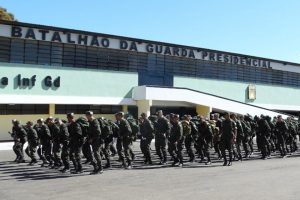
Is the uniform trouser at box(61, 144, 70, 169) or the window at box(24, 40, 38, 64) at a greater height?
the window at box(24, 40, 38, 64)

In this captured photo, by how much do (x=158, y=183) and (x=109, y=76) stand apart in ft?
69.4

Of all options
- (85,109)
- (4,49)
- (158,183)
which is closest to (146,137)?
(158,183)

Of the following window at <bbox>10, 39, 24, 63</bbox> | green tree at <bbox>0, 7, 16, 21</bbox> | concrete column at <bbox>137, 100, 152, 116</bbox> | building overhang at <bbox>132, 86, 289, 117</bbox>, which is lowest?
concrete column at <bbox>137, 100, 152, 116</bbox>

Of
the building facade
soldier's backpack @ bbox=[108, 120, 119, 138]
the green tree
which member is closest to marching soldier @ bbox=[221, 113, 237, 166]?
soldier's backpack @ bbox=[108, 120, 119, 138]

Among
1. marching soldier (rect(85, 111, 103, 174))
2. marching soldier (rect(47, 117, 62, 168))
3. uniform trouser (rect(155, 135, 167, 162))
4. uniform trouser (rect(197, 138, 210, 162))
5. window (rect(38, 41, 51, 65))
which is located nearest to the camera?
marching soldier (rect(85, 111, 103, 174))

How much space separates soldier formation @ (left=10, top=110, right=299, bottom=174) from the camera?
12828 mm

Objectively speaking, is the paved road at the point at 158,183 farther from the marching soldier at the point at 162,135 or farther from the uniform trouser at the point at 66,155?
the marching soldier at the point at 162,135

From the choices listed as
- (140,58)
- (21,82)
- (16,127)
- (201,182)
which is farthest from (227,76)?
(201,182)

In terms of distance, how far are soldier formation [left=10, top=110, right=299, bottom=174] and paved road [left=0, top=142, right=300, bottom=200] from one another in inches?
21.7

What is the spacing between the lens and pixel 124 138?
47.1 ft

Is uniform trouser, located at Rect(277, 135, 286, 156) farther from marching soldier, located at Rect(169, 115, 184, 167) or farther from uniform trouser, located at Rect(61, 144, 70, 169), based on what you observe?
uniform trouser, located at Rect(61, 144, 70, 169)

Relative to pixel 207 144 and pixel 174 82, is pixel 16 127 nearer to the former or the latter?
pixel 207 144

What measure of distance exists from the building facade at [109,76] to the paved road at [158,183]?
13.9 metres

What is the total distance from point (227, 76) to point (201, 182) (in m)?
30.0
